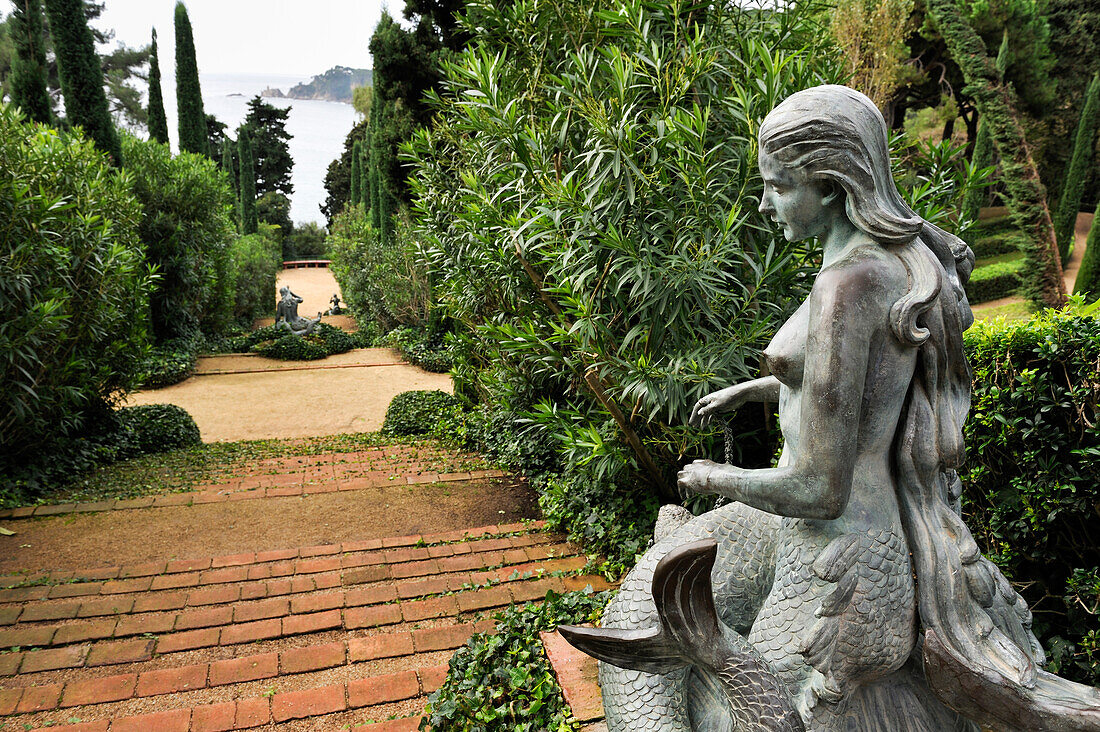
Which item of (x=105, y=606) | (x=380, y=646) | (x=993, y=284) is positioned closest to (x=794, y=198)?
(x=380, y=646)

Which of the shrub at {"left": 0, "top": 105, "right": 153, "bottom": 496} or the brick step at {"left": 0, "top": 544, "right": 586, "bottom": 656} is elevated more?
the shrub at {"left": 0, "top": 105, "right": 153, "bottom": 496}

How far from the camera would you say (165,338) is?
46.2 ft

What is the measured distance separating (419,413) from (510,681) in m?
6.62

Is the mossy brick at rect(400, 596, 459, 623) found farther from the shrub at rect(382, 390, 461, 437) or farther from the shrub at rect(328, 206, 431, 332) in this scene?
the shrub at rect(328, 206, 431, 332)

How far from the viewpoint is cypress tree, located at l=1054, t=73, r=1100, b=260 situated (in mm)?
15781

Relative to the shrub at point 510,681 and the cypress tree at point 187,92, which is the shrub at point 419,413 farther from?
the cypress tree at point 187,92

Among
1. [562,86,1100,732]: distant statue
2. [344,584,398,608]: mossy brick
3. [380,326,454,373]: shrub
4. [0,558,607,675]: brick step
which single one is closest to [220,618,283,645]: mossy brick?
[0,558,607,675]: brick step

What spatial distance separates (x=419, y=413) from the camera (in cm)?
917

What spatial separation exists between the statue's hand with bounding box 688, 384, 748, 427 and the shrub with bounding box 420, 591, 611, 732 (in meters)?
1.33

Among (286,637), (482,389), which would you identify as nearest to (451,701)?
(286,637)

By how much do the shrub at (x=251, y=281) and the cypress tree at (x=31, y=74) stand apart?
6879 mm

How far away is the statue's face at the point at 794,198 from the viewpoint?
1429mm

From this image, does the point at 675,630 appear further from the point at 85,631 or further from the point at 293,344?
the point at 293,344

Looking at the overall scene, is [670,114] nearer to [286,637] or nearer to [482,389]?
[286,637]
